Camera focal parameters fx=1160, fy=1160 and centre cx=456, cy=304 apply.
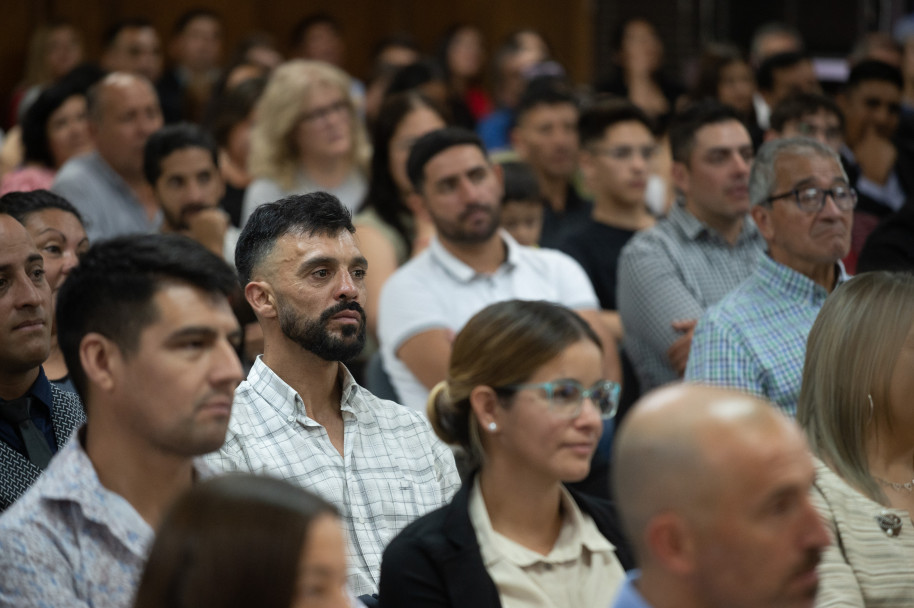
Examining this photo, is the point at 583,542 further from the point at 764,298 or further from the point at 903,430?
the point at 764,298

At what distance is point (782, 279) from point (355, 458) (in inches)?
47.1

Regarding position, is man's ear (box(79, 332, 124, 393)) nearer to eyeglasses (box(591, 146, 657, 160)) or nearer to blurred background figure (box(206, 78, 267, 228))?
eyeglasses (box(591, 146, 657, 160))

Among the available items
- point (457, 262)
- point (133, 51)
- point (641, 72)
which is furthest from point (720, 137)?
point (133, 51)

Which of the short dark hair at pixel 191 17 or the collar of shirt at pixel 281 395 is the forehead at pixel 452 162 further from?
the short dark hair at pixel 191 17

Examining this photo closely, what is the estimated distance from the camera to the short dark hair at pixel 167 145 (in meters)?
3.97

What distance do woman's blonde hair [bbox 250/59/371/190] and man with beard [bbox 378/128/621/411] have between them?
0.98 meters

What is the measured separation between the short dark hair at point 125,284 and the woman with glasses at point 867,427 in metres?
1.12

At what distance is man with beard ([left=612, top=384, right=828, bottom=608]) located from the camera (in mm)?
1296

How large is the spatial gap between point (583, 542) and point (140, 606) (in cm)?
86

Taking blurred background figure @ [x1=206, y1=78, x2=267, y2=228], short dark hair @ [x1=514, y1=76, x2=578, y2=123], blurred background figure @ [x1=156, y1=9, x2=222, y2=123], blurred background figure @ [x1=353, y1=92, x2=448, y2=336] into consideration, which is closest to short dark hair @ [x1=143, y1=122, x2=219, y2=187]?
blurred background figure @ [x1=353, y1=92, x2=448, y2=336]

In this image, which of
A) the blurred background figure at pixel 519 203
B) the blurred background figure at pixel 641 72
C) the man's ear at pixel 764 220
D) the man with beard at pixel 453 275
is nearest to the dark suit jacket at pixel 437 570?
the man with beard at pixel 453 275

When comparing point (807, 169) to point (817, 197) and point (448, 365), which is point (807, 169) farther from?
point (448, 365)

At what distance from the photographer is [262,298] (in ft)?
7.64

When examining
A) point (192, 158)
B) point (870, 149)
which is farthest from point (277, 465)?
point (870, 149)
